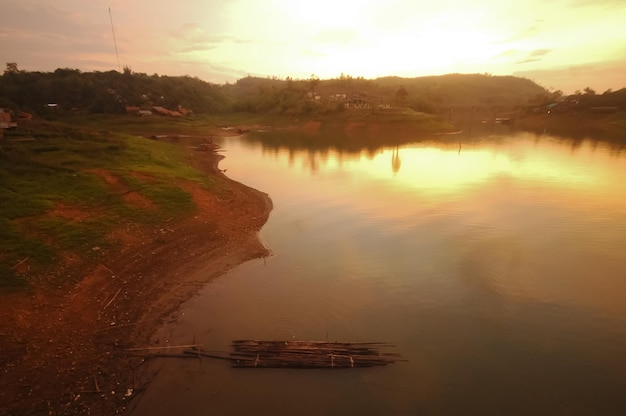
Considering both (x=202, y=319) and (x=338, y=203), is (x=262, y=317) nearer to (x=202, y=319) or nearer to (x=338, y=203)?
(x=202, y=319)

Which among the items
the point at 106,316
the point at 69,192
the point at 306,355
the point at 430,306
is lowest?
the point at 430,306

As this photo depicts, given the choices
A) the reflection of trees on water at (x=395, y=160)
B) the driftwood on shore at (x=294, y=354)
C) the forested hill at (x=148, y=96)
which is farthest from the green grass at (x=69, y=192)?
the forested hill at (x=148, y=96)

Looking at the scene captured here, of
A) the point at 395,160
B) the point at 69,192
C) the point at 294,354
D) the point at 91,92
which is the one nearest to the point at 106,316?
the point at 294,354

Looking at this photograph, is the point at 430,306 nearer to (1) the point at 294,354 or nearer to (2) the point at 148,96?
(1) the point at 294,354

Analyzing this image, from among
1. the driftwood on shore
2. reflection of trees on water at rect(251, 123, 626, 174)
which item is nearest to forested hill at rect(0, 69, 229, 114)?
reflection of trees on water at rect(251, 123, 626, 174)

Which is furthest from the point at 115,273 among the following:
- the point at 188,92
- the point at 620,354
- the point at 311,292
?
the point at 188,92

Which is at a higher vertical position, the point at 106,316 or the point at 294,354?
the point at 106,316
